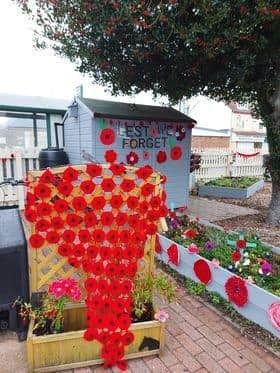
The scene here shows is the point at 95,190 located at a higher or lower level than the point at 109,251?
higher

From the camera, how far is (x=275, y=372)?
6.69 ft

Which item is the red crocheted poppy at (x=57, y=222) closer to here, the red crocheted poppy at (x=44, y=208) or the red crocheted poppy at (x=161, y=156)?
the red crocheted poppy at (x=44, y=208)

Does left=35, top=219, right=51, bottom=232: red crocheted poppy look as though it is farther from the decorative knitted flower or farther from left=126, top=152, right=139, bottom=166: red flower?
left=126, top=152, right=139, bottom=166: red flower

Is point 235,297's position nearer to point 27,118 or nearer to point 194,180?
point 194,180

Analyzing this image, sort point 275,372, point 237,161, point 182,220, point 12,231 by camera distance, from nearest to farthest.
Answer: point 275,372
point 12,231
point 182,220
point 237,161

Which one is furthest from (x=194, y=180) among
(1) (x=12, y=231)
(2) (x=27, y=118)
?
(1) (x=12, y=231)

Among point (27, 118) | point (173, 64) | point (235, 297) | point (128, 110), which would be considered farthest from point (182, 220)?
point (27, 118)

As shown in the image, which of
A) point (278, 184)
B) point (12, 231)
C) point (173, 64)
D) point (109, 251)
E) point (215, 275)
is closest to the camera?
point (109, 251)

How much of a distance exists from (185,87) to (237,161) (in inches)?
269

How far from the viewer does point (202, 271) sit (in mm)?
3086

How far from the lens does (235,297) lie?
2652 millimetres

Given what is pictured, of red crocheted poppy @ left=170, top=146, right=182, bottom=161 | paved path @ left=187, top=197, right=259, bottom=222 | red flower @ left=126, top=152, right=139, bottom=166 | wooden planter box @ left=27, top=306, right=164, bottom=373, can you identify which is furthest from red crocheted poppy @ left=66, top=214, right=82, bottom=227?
red crocheted poppy @ left=170, top=146, right=182, bottom=161

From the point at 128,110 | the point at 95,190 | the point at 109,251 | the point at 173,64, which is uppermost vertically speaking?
the point at 173,64

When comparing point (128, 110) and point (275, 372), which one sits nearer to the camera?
point (275, 372)
